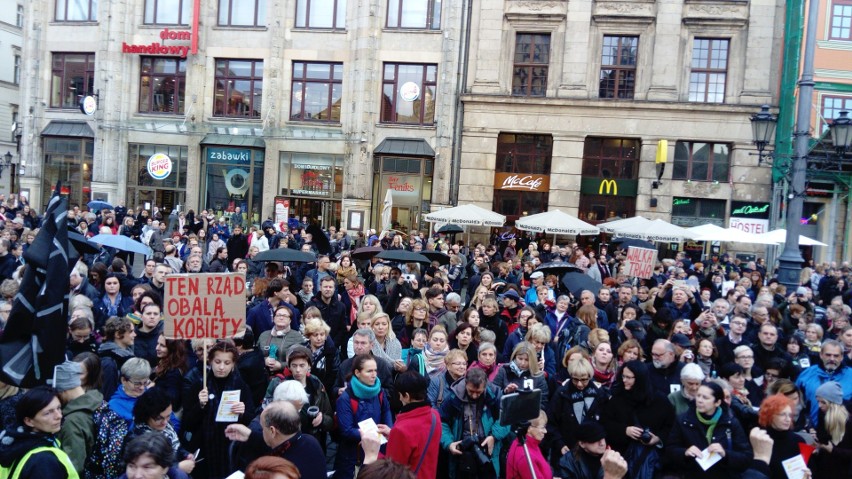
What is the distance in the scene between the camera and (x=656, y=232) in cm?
2091

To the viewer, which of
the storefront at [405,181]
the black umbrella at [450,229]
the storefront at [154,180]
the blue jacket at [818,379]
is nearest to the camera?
the blue jacket at [818,379]

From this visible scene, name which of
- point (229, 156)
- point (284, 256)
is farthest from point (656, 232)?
point (229, 156)

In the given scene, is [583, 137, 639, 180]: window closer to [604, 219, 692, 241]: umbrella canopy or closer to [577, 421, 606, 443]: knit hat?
[604, 219, 692, 241]: umbrella canopy

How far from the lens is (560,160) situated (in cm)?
2780

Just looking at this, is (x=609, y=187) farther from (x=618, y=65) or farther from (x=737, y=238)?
(x=737, y=238)

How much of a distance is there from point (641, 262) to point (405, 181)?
16965mm

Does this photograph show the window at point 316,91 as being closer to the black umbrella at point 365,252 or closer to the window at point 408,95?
the window at point 408,95

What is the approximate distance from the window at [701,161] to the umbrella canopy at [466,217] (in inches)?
376

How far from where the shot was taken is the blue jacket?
25.2 feet

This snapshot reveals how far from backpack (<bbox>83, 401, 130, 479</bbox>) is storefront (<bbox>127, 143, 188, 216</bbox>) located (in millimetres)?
27025

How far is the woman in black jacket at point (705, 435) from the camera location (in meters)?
5.49

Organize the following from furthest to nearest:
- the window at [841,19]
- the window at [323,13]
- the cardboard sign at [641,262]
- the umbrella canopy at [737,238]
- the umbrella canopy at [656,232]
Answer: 1. the window at [323,13]
2. the window at [841,19]
3. the umbrella canopy at [656,232]
4. the umbrella canopy at [737,238]
5. the cardboard sign at [641,262]

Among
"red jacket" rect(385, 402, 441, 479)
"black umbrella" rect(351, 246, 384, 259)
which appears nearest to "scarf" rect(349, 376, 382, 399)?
"red jacket" rect(385, 402, 441, 479)

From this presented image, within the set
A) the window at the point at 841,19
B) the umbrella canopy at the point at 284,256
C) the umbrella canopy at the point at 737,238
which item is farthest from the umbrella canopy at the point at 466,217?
the window at the point at 841,19
